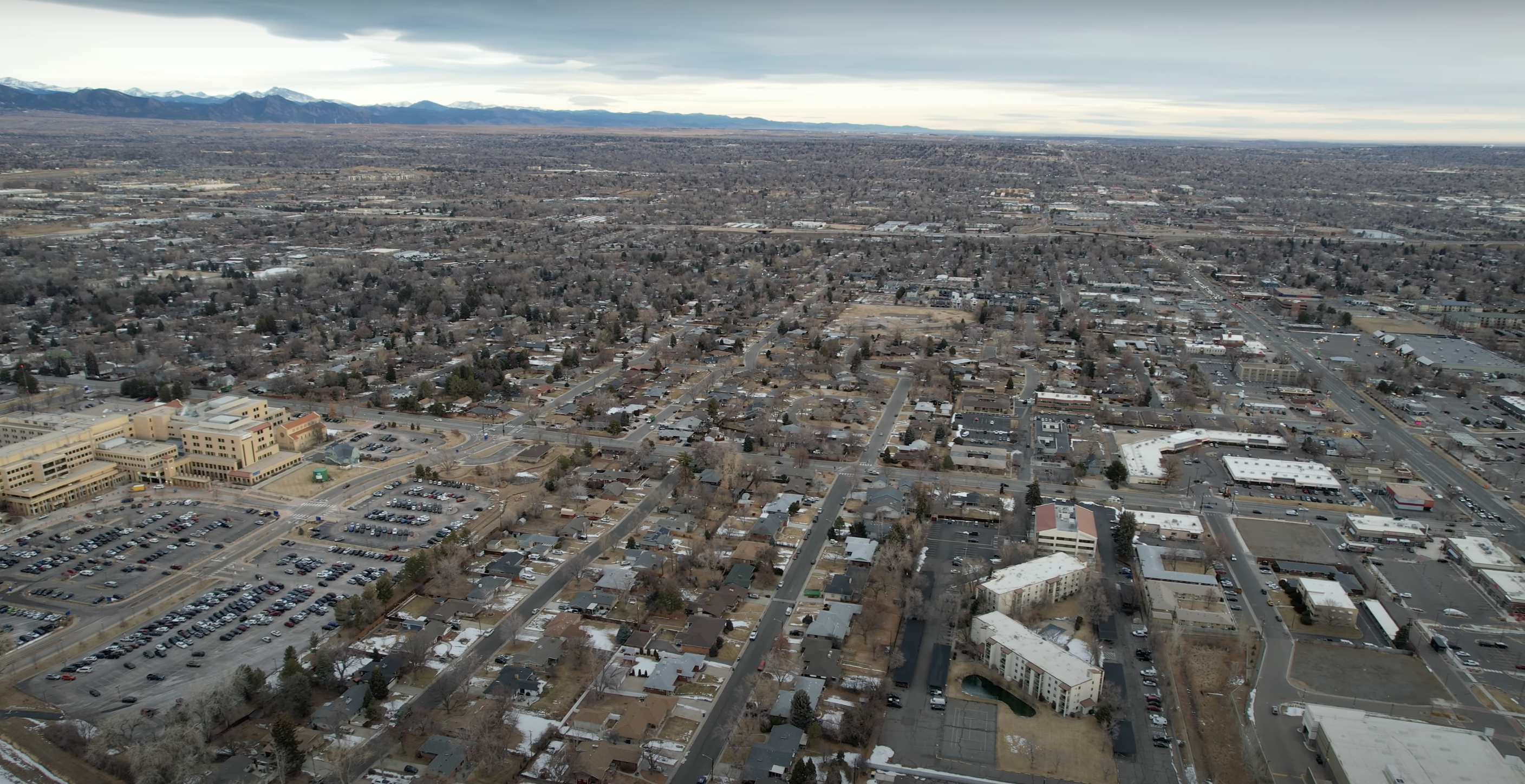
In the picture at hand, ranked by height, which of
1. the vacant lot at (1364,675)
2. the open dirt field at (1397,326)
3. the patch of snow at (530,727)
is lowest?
the patch of snow at (530,727)

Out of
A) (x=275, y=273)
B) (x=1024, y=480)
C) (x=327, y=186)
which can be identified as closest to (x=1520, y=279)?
(x=1024, y=480)

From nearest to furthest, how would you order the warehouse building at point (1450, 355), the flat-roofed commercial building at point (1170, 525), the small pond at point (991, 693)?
the small pond at point (991, 693) < the flat-roofed commercial building at point (1170, 525) < the warehouse building at point (1450, 355)

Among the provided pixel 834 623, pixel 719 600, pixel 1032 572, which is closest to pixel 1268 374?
pixel 1032 572

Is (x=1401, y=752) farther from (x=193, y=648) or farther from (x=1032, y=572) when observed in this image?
(x=193, y=648)

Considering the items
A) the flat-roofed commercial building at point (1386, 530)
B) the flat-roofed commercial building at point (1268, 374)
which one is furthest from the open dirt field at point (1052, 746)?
the flat-roofed commercial building at point (1268, 374)

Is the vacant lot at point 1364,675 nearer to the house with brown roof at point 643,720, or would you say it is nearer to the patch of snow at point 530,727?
the house with brown roof at point 643,720
